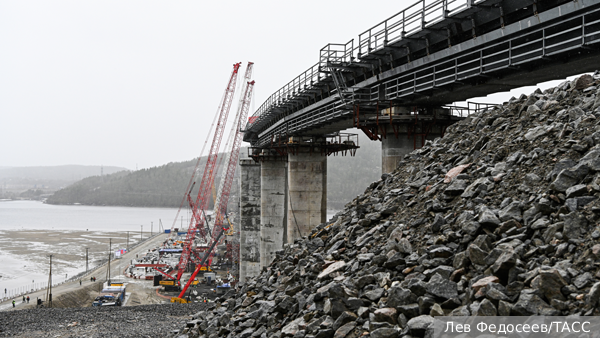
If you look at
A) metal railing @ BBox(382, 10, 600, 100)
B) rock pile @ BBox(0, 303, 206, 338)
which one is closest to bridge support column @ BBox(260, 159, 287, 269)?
rock pile @ BBox(0, 303, 206, 338)

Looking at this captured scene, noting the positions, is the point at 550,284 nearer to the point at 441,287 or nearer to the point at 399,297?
the point at 441,287

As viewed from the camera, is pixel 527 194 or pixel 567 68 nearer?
pixel 527 194

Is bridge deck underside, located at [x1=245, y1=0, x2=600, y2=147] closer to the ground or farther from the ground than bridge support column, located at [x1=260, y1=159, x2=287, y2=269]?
farther from the ground

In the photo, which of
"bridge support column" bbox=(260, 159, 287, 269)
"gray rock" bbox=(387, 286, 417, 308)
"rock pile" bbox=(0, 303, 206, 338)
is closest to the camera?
"gray rock" bbox=(387, 286, 417, 308)

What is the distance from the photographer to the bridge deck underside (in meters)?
11.4

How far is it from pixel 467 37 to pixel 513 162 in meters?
6.87

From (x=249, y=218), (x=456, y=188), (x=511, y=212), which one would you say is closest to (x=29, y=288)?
(x=249, y=218)

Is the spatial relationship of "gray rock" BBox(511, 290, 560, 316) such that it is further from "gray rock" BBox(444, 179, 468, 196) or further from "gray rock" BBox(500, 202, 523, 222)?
"gray rock" BBox(444, 179, 468, 196)

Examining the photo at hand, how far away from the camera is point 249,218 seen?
1842 inches

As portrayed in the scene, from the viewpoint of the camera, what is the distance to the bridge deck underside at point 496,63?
1141cm

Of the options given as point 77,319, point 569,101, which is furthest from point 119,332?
point 569,101

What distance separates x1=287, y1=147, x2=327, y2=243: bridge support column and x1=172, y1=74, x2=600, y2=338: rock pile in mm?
16947

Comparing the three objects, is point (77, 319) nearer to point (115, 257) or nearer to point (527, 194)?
point (527, 194)

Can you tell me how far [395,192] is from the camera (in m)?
12.0
